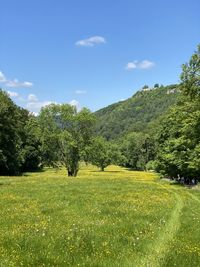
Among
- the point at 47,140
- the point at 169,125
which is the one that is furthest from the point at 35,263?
the point at 47,140

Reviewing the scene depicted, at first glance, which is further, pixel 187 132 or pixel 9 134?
pixel 9 134

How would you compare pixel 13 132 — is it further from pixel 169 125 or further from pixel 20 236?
pixel 20 236

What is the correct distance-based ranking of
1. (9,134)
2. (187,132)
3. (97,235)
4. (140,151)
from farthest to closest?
(140,151), (9,134), (187,132), (97,235)

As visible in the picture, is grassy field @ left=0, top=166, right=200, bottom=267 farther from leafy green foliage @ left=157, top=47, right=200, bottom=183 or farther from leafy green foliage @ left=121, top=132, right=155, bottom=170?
leafy green foliage @ left=121, top=132, right=155, bottom=170

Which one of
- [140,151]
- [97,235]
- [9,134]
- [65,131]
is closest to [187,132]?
[65,131]

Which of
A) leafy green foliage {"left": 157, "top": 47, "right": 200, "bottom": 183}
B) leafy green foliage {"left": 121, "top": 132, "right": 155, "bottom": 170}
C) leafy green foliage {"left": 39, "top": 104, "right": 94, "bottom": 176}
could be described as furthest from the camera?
leafy green foliage {"left": 121, "top": 132, "right": 155, "bottom": 170}

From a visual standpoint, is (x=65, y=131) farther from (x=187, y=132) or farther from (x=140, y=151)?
(x=140, y=151)

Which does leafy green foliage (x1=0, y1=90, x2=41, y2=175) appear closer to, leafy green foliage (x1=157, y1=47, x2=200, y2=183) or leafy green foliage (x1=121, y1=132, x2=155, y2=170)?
leafy green foliage (x1=157, y1=47, x2=200, y2=183)

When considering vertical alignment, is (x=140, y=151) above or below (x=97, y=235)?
above

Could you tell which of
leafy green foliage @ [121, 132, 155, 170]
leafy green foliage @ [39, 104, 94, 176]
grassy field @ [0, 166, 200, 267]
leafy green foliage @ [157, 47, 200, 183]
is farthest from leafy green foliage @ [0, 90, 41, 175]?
leafy green foliage @ [121, 132, 155, 170]

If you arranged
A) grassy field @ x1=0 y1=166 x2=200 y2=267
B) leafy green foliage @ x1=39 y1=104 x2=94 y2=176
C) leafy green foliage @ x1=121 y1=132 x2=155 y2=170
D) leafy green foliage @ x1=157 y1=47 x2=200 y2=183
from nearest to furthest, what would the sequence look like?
grassy field @ x1=0 y1=166 x2=200 y2=267 → leafy green foliage @ x1=157 y1=47 x2=200 y2=183 → leafy green foliage @ x1=39 y1=104 x2=94 y2=176 → leafy green foliage @ x1=121 y1=132 x2=155 y2=170

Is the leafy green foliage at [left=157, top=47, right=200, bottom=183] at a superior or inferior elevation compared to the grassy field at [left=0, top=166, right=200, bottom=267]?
superior

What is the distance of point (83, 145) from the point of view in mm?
83875

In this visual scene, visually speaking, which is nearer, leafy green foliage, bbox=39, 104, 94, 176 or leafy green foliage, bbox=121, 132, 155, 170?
leafy green foliage, bbox=39, 104, 94, 176
